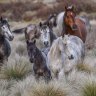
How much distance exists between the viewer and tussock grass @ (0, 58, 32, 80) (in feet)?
34.8

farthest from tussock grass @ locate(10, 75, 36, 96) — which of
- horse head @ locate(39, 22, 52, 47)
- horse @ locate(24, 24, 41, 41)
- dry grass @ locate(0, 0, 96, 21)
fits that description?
dry grass @ locate(0, 0, 96, 21)

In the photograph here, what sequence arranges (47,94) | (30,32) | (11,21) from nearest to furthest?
(47,94)
(30,32)
(11,21)

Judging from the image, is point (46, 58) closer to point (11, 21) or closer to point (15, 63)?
point (15, 63)

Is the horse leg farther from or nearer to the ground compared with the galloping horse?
nearer to the ground

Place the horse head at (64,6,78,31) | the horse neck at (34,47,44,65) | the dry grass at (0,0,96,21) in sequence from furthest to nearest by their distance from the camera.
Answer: the dry grass at (0,0,96,21), the horse head at (64,6,78,31), the horse neck at (34,47,44,65)

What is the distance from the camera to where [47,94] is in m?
8.35

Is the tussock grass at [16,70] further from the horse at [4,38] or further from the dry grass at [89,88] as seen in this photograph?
the dry grass at [89,88]

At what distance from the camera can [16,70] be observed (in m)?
10.7

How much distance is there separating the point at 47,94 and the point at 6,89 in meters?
1.50

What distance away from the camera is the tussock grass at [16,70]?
1059 centimetres

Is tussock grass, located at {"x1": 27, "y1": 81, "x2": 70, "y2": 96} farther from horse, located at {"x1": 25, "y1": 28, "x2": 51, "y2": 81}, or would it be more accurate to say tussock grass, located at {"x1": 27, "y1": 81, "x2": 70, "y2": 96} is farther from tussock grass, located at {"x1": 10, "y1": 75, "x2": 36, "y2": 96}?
horse, located at {"x1": 25, "y1": 28, "x2": 51, "y2": 81}

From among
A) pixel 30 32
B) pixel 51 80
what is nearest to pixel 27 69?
pixel 51 80

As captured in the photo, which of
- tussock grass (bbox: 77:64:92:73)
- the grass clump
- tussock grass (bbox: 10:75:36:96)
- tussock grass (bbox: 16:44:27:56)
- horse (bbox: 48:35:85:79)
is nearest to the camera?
the grass clump

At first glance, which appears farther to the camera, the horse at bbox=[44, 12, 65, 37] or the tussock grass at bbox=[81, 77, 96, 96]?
the horse at bbox=[44, 12, 65, 37]
